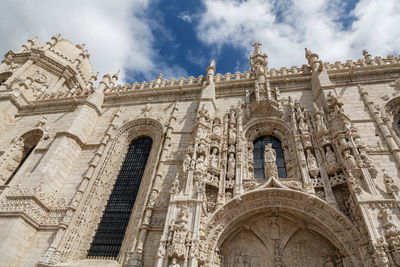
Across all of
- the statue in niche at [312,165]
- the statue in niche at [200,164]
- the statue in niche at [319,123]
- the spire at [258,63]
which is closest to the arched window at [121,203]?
the statue in niche at [200,164]

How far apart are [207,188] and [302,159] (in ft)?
11.4

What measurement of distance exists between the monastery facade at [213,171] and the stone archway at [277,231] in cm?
4

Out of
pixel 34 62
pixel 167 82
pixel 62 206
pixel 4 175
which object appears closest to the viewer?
pixel 62 206

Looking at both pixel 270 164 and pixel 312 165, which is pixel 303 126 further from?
pixel 270 164

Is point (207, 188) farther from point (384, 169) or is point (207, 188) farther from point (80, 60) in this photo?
point (80, 60)

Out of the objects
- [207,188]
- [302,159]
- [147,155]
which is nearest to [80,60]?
[147,155]

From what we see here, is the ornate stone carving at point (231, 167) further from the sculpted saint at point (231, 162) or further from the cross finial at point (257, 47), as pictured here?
the cross finial at point (257, 47)

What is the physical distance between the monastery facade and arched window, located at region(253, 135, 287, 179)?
2.2 inches

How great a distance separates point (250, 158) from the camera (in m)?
10.7

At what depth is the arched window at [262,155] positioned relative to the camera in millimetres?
10414

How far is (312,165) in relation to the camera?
9383 mm

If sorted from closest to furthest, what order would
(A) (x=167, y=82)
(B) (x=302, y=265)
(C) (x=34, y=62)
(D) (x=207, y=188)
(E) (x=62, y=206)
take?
(B) (x=302, y=265) → (D) (x=207, y=188) → (E) (x=62, y=206) → (A) (x=167, y=82) → (C) (x=34, y=62)

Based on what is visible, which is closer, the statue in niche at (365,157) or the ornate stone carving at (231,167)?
the statue in niche at (365,157)

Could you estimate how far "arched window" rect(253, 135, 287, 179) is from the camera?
10414mm
